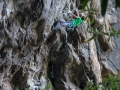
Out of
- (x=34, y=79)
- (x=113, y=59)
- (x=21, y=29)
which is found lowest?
(x=113, y=59)

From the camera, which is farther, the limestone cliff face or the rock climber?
the rock climber

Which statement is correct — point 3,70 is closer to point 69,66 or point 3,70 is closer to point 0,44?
point 0,44

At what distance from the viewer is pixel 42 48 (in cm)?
653

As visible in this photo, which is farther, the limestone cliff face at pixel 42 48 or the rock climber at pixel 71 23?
the rock climber at pixel 71 23

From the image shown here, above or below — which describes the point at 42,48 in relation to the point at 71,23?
below

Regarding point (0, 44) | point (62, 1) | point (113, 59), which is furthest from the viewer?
point (113, 59)

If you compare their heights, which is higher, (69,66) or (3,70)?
(3,70)

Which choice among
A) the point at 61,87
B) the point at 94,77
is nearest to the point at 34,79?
the point at 61,87

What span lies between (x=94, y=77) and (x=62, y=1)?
8.99ft

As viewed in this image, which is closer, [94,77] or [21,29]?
[21,29]

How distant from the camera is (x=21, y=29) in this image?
5301 millimetres

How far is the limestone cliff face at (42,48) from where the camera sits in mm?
5102

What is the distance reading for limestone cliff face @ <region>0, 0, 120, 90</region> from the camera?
5102mm

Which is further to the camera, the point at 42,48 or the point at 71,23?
the point at 71,23
